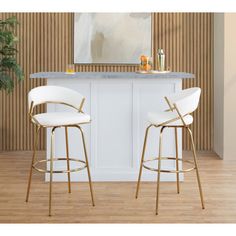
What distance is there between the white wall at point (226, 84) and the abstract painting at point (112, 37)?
97 cm

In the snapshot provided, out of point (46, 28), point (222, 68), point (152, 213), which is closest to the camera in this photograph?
point (152, 213)

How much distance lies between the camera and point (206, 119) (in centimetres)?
736

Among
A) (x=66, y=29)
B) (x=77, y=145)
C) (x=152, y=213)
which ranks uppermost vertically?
(x=66, y=29)

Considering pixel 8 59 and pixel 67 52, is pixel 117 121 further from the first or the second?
pixel 67 52

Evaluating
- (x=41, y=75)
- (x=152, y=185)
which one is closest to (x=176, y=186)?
(x=152, y=185)

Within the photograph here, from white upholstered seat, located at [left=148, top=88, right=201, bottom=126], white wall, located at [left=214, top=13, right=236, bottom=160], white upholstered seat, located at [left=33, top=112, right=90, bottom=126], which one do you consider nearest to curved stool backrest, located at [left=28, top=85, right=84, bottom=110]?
white upholstered seat, located at [left=33, top=112, right=90, bottom=126]

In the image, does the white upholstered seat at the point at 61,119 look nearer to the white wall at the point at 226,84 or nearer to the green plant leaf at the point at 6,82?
the green plant leaf at the point at 6,82

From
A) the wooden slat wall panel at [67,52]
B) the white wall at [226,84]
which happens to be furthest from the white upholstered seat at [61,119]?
the wooden slat wall panel at [67,52]

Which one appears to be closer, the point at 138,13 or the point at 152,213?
the point at 152,213

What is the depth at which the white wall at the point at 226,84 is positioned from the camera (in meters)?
6.48

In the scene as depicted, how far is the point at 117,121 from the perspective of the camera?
5.32 meters

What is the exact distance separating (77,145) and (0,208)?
1.17 metres

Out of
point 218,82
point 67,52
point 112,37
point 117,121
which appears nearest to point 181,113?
point 117,121

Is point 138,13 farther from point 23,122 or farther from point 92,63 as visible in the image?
point 23,122
